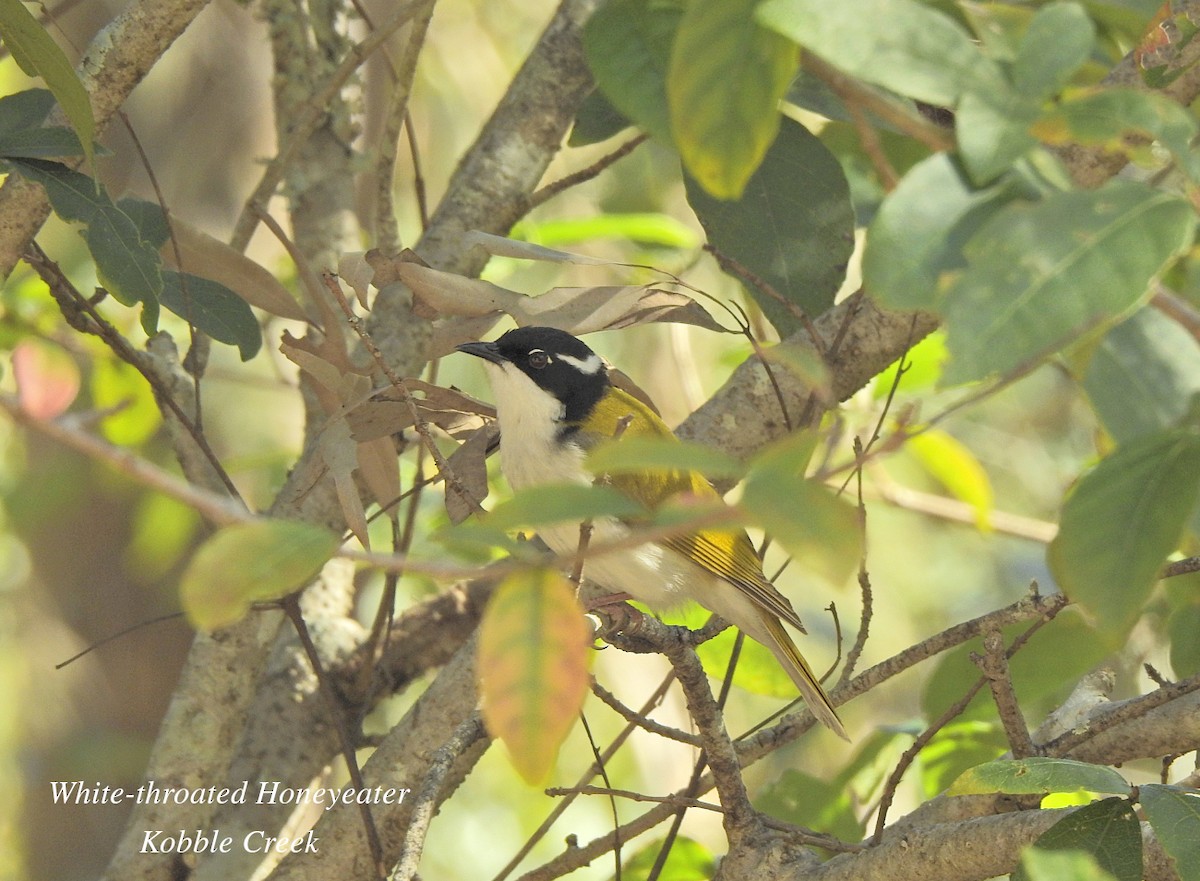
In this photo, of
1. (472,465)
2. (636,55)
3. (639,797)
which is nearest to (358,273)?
(472,465)

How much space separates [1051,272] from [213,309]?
6.11ft

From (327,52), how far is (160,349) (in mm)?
1233

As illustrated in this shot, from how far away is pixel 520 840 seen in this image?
23.2ft

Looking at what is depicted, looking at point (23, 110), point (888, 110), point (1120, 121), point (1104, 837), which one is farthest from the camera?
point (23, 110)

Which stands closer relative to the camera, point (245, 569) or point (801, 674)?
point (245, 569)

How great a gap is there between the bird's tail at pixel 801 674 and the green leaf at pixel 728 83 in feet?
5.04

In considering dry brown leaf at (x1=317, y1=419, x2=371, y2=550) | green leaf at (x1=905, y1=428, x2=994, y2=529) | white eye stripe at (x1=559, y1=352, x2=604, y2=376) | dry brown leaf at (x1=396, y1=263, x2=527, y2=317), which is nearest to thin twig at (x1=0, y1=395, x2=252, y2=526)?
dry brown leaf at (x1=317, y1=419, x2=371, y2=550)

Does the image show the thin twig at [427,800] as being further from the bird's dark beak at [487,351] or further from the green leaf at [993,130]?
the green leaf at [993,130]

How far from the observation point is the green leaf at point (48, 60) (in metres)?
1.78

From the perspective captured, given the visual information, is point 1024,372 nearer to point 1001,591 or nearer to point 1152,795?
point 1152,795

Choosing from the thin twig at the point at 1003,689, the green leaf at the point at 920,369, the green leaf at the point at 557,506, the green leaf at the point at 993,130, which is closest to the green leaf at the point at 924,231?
the green leaf at the point at 993,130

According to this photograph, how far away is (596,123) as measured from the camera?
272cm

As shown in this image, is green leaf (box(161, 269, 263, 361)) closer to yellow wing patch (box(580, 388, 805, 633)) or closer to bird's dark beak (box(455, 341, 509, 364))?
bird's dark beak (box(455, 341, 509, 364))

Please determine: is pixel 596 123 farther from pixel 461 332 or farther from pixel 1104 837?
pixel 1104 837
